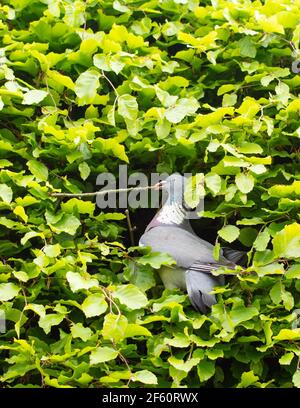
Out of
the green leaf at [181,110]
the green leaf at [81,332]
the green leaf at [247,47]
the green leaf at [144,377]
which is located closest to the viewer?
the green leaf at [144,377]

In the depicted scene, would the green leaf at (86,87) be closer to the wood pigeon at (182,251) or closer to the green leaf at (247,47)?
the wood pigeon at (182,251)

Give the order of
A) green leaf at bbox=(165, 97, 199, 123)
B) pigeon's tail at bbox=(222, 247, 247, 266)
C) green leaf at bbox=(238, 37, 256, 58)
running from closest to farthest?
1. pigeon's tail at bbox=(222, 247, 247, 266)
2. green leaf at bbox=(165, 97, 199, 123)
3. green leaf at bbox=(238, 37, 256, 58)

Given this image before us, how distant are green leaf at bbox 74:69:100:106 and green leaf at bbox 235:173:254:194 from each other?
553mm

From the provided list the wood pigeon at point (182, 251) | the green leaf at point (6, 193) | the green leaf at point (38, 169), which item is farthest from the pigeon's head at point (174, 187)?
the green leaf at point (6, 193)

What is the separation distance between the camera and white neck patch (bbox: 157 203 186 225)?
209 cm

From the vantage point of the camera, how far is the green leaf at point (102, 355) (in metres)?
1.71

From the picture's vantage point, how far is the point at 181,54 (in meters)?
2.46

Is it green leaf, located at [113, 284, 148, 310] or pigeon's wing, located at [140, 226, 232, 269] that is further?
pigeon's wing, located at [140, 226, 232, 269]

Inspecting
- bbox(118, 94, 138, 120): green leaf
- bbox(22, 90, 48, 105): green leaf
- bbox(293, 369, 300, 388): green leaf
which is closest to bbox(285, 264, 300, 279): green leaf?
bbox(293, 369, 300, 388): green leaf

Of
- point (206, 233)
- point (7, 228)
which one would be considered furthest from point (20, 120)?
point (206, 233)

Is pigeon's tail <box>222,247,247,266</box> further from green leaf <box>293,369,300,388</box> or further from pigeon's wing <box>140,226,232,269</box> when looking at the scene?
green leaf <box>293,369,300,388</box>

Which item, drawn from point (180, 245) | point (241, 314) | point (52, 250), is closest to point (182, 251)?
point (180, 245)

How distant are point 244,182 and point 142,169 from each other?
454 millimetres

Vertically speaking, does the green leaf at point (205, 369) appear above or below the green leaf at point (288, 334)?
below
